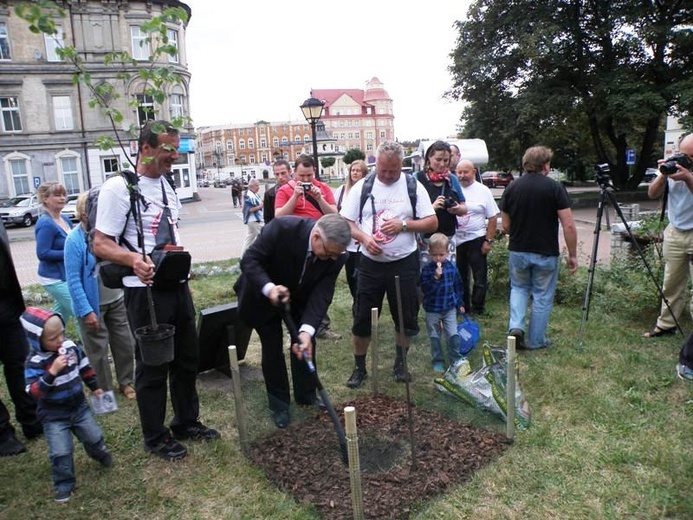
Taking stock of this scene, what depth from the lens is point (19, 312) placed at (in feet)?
11.5

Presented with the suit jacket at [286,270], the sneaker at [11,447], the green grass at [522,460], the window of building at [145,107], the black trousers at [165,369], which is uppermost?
the window of building at [145,107]

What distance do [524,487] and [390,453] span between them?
0.79 m

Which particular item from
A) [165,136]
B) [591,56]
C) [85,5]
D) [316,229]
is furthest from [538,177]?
[85,5]

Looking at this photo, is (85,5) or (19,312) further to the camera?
(85,5)

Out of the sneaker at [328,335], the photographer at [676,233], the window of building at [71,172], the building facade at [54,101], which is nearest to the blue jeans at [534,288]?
the photographer at [676,233]

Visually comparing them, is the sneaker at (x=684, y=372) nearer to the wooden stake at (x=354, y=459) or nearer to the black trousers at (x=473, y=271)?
the black trousers at (x=473, y=271)

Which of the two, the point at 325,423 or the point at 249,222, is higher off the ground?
the point at 249,222

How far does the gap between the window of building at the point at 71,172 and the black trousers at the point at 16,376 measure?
31.8 meters

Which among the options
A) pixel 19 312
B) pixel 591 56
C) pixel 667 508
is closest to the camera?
pixel 667 508

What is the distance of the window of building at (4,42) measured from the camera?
2953 centimetres

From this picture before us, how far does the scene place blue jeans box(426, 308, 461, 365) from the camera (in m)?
4.43

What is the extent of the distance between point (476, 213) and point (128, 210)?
12.2 ft

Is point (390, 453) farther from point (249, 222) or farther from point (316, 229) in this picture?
point (249, 222)

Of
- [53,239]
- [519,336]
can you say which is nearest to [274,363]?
[53,239]
